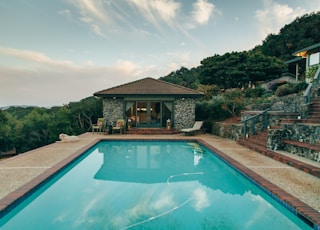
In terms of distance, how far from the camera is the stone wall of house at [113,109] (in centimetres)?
1459

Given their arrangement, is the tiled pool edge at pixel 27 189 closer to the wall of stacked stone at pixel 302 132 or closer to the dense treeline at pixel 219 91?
the wall of stacked stone at pixel 302 132

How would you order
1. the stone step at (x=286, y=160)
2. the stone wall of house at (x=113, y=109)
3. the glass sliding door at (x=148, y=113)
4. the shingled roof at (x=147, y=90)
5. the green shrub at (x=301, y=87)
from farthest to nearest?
the glass sliding door at (x=148, y=113) < the stone wall of house at (x=113, y=109) < the shingled roof at (x=147, y=90) < the green shrub at (x=301, y=87) < the stone step at (x=286, y=160)

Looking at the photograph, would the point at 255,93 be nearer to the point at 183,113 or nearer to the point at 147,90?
the point at 183,113

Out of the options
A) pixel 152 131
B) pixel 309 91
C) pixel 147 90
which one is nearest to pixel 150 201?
pixel 309 91

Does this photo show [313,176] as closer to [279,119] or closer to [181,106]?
[279,119]

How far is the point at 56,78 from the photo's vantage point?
21.3 meters

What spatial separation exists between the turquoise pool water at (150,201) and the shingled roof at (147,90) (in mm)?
7641

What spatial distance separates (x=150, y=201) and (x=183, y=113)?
10762 mm

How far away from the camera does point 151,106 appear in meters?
15.0

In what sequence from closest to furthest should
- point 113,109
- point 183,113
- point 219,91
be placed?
point 113,109, point 183,113, point 219,91

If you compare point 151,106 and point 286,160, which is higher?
point 151,106

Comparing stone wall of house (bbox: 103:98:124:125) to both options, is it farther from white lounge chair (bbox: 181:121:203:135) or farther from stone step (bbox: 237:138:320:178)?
stone step (bbox: 237:138:320:178)

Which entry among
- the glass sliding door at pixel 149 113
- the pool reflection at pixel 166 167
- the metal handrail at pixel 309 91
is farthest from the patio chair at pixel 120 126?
the metal handrail at pixel 309 91

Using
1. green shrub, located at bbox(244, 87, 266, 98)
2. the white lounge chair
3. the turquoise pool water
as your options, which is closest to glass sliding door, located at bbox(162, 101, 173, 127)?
the white lounge chair
